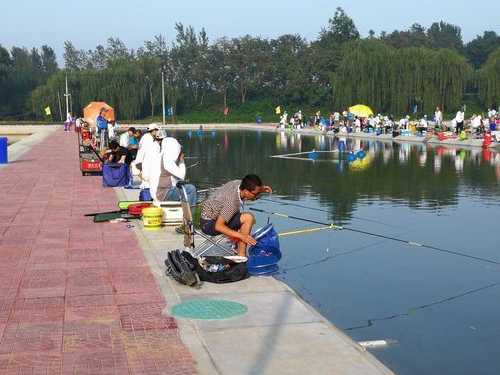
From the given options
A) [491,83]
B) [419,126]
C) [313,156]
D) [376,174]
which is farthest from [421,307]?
[491,83]

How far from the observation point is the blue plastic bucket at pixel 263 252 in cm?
789

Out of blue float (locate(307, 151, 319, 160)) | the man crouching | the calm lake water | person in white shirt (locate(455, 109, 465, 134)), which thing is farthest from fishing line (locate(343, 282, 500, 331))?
person in white shirt (locate(455, 109, 465, 134))

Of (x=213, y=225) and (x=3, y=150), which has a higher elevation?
(x=3, y=150)

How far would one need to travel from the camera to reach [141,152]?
13102 mm

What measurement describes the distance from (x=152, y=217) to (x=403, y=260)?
355 cm

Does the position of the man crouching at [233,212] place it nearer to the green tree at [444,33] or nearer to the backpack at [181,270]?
the backpack at [181,270]

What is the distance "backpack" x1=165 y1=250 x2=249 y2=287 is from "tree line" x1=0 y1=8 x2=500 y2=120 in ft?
173

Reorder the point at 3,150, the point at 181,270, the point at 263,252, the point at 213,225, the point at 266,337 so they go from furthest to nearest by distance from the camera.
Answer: the point at 3,150
the point at 263,252
the point at 213,225
the point at 181,270
the point at 266,337

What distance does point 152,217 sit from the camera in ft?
32.8

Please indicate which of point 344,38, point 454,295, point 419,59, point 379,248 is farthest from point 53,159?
point 344,38

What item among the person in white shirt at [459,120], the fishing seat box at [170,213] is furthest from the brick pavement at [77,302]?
the person in white shirt at [459,120]

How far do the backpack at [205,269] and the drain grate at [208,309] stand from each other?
1.95ft

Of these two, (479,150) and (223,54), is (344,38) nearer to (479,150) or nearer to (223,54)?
(223,54)

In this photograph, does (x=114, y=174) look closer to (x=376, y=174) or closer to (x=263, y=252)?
(x=376, y=174)
